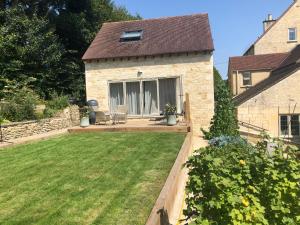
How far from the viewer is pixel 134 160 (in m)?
9.34

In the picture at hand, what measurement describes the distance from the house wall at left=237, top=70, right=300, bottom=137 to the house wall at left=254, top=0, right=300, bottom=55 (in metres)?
20.5

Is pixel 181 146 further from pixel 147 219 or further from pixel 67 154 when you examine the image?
pixel 147 219

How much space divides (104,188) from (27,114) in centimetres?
1036

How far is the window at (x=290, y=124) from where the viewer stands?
26.2 meters

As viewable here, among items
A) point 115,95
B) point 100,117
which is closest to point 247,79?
point 115,95

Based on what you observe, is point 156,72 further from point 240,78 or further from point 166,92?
point 240,78

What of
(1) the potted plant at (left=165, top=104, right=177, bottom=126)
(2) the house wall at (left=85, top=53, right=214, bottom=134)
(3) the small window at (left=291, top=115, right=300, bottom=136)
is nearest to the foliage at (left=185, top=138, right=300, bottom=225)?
(1) the potted plant at (left=165, top=104, right=177, bottom=126)

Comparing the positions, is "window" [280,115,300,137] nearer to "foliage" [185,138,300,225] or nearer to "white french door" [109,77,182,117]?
"white french door" [109,77,182,117]

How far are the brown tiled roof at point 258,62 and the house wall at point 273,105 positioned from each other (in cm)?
1427

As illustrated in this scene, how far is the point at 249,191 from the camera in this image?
397cm

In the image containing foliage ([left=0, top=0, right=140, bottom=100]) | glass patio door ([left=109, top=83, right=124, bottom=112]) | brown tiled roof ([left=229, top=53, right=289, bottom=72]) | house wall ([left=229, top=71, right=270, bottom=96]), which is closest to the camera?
glass patio door ([left=109, top=83, right=124, bottom=112])

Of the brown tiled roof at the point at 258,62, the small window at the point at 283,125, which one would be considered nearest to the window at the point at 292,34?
the brown tiled roof at the point at 258,62

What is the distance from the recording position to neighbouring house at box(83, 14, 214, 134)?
1933 centimetres

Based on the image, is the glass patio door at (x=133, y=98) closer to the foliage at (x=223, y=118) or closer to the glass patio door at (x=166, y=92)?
the glass patio door at (x=166, y=92)
